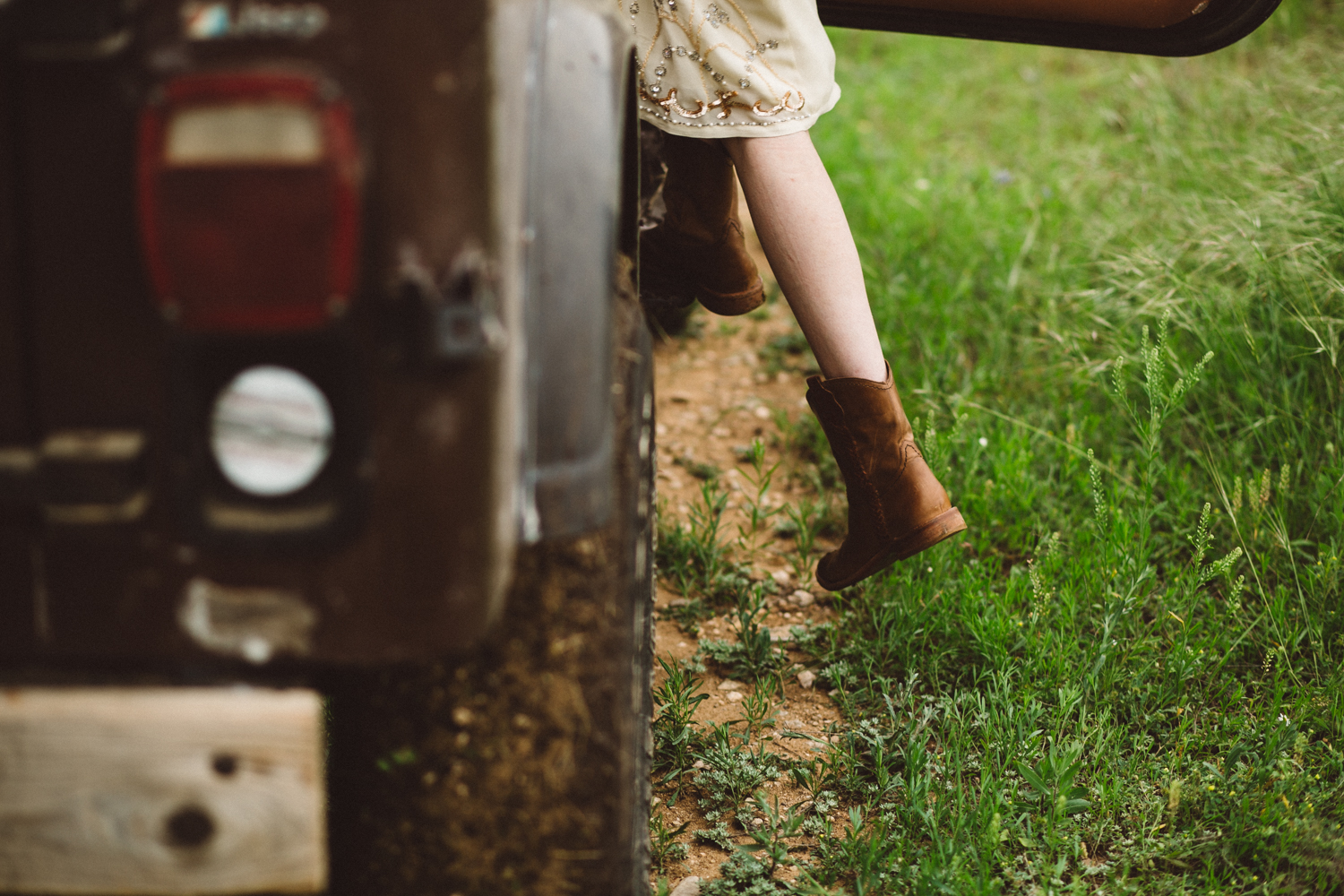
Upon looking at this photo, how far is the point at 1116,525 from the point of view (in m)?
2.04

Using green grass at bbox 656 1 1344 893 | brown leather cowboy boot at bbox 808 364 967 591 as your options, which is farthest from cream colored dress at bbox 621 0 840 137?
green grass at bbox 656 1 1344 893

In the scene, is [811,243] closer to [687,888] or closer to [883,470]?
[883,470]

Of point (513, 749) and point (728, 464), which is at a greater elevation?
point (513, 749)

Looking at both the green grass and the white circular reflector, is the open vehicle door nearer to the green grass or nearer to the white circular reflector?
the green grass

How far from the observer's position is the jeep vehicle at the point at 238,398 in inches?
32.7

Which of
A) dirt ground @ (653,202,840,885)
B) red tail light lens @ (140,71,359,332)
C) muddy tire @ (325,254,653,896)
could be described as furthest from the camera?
dirt ground @ (653,202,840,885)

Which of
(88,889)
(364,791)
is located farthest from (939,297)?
(88,889)

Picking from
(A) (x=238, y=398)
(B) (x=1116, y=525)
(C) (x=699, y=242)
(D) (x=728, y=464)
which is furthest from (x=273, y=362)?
(D) (x=728, y=464)

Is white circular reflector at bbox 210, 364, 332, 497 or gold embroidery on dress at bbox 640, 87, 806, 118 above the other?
gold embroidery on dress at bbox 640, 87, 806, 118

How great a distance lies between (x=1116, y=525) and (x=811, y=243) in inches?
33.5

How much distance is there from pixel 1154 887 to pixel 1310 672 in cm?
66

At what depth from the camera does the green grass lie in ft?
5.30

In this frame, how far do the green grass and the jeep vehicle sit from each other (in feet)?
2.90

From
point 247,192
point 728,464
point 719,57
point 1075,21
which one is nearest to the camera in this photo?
point 247,192
